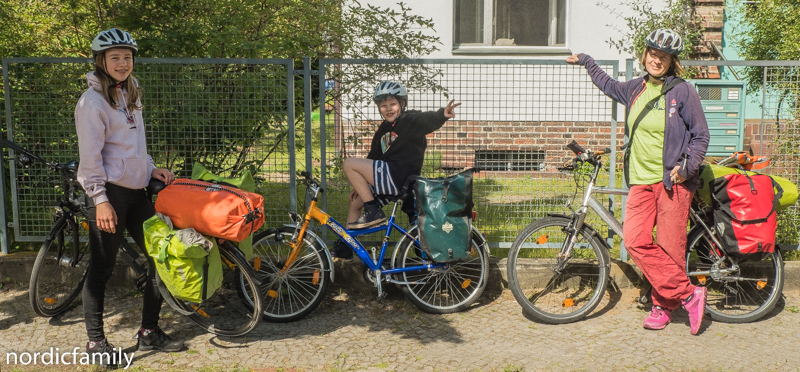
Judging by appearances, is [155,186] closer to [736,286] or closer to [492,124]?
[492,124]

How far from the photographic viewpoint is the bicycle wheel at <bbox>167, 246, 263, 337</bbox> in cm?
441

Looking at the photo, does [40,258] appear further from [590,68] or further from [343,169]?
[590,68]

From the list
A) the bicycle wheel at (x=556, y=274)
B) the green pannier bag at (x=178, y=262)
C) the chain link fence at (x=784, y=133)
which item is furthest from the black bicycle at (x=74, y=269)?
the chain link fence at (x=784, y=133)

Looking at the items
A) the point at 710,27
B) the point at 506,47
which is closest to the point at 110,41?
the point at 506,47

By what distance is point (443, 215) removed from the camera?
4.80 meters

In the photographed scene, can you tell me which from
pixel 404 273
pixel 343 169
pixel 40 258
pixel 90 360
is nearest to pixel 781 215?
pixel 404 273

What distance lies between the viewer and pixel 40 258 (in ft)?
16.0

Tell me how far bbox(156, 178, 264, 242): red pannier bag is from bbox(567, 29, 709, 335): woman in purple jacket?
8.65 ft

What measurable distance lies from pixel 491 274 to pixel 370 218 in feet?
3.94

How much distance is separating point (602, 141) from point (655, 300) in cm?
143

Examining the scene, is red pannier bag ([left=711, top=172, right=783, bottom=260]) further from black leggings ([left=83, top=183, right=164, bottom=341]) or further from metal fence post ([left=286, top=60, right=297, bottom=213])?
black leggings ([left=83, top=183, right=164, bottom=341])

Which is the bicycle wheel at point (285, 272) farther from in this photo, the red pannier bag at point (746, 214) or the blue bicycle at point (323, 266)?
the red pannier bag at point (746, 214)

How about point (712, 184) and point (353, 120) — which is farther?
point (353, 120)

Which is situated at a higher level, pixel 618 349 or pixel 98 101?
pixel 98 101
